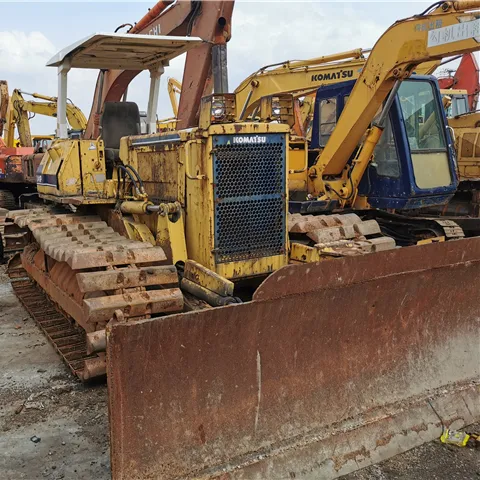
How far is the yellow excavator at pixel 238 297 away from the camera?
3.00 meters

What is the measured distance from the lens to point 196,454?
3.01 m

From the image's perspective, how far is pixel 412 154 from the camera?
721 centimetres

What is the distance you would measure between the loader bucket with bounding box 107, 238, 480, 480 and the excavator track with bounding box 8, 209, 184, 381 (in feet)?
3.07

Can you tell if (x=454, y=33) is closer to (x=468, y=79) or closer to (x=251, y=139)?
(x=251, y=139)

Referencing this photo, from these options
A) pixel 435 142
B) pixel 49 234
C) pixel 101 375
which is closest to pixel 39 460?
pixel 101 375

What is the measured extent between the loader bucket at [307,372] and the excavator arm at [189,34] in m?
4.63

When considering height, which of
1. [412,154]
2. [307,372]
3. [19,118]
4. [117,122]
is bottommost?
[307,372]

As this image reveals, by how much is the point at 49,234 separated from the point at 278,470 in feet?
10.3

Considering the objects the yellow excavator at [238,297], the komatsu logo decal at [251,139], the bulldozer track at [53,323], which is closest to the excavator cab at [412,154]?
the yellow excavator at [238,297]

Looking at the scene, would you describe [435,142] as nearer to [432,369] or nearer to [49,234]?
[432,369]

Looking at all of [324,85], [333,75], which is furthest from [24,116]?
[324,85]

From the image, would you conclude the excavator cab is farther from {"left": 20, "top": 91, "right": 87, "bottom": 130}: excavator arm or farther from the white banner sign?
{"left": 20, "top": 91, "right": 87, "bottom": 130}: excavator arm

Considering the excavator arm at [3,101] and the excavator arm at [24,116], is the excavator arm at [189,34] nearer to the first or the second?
the excavator arm at [24,116]

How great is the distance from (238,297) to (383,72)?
3.46 meters
